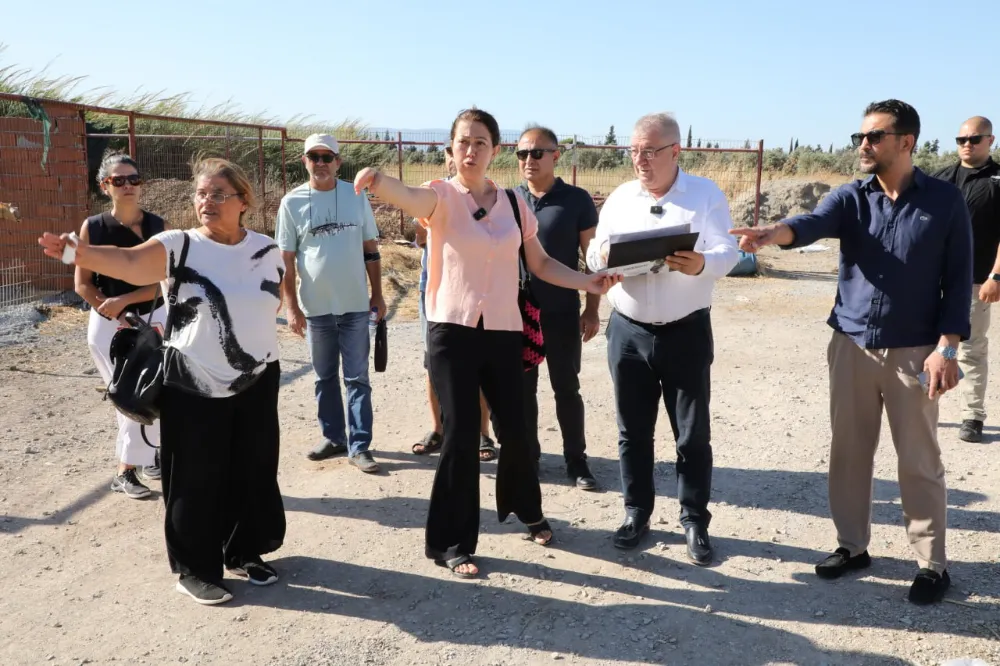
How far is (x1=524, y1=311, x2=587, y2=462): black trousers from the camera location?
17.0ft

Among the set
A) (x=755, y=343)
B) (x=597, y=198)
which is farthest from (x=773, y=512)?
(x=597, y=198)

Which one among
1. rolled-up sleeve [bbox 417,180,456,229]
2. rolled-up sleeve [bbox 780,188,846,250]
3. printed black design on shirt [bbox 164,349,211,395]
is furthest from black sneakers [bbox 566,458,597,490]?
printed black design on shirt [bbox 164,349,211,395]

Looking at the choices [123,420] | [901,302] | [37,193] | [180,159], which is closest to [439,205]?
[901,302]

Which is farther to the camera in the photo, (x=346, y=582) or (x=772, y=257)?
(x=772, y=257)

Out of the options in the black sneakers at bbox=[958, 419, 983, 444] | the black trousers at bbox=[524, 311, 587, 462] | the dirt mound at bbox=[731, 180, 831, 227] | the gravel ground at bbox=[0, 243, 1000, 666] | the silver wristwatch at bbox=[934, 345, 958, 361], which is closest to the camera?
the gravel ground at bbox=[0, 243, 1000, 666]

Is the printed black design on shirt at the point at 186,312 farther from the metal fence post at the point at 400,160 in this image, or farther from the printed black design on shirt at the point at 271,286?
the metal fence post at the point at 400,160

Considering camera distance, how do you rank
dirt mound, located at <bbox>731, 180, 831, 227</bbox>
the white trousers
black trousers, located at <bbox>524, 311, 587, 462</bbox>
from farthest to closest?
dirt mound, located at <bbox>731, 180, 831, 227</bbox>
black trousers, located at <bbox>524, 311, 587, 462</bbox>
the white trousers

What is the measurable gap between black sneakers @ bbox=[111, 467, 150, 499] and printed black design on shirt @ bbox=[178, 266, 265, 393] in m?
1.72

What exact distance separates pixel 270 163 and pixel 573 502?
52.6 feet

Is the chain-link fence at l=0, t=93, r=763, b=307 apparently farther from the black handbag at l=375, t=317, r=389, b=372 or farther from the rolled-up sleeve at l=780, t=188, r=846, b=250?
the rolled-up sleeve at l=780, t=188, r=846, b=250

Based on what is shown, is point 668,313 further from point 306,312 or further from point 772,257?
point 772,257

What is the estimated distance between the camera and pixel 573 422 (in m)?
5.36

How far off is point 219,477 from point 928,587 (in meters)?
3.24

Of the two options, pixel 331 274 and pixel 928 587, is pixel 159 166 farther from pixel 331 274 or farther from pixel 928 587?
pixel 928 587
